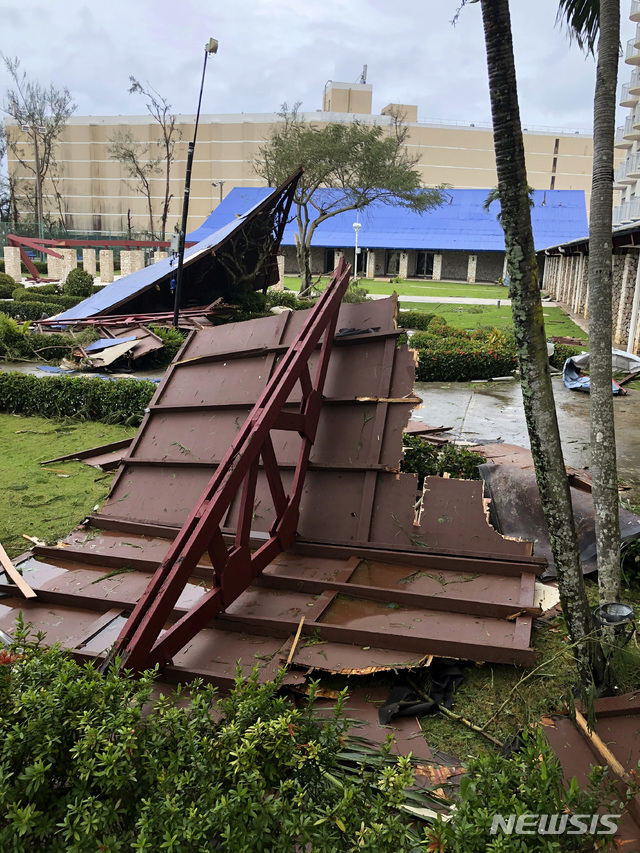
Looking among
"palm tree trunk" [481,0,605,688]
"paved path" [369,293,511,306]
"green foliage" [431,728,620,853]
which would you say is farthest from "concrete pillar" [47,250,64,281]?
"green foliage" [431,728,620,853]

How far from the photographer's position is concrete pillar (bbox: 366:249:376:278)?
Result: 49.5 m

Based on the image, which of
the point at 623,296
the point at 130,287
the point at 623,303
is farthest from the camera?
the point at 130,287

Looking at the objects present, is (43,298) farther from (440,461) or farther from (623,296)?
(440,461)

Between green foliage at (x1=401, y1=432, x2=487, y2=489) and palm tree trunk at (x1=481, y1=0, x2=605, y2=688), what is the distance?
3.45 m

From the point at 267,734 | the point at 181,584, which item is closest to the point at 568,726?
the point at 267,734

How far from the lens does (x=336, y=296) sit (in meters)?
6.25

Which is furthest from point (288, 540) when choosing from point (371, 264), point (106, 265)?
point (371, 264)

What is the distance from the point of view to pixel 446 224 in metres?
49.9

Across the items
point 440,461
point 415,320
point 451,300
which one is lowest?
A: point 440,461

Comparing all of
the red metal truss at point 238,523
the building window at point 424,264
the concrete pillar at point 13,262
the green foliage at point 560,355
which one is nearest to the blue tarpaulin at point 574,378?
the green foliage at point 560,355

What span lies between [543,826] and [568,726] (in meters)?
1.47

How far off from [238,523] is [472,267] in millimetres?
46684

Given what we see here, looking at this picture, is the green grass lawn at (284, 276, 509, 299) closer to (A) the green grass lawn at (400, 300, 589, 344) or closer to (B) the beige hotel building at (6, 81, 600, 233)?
(A) the green grass lawn at (400, 300, 589, 344)

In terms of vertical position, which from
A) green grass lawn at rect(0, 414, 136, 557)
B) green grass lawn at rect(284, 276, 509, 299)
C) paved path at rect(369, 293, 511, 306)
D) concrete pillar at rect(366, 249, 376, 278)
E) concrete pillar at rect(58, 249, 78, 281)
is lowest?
green grass lawn at rect(0, 414, 136, 557)
